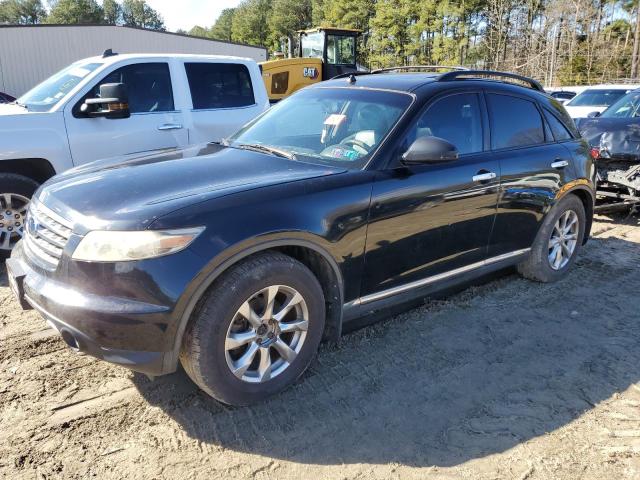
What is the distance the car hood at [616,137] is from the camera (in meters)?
7.28

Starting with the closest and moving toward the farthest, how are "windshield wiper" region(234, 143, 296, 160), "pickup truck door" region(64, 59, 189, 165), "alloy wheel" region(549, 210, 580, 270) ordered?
"windshield wiper" region(234, 143, 296, 160), "alloy wheel" region(549, 210, 580, 270), "pickup truck door" region(64, 59, 189, 165)

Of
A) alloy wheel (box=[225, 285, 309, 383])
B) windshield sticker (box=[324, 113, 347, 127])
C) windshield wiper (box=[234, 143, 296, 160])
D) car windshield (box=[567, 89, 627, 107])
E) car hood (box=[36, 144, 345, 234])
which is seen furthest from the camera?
car windshield (box=[567, 89, 627, 107])

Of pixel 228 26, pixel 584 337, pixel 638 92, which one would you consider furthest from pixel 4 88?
pixel 228 26

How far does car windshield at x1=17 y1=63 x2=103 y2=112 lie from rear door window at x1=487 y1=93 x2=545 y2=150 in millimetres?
4135

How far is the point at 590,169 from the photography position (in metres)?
5.02

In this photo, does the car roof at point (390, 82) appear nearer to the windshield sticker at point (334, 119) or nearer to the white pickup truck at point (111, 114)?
the windshield sticker at point (334, 119)

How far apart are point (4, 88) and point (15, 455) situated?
29230 mm

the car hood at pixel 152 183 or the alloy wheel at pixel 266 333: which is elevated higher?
the car hood at pixel 152 183

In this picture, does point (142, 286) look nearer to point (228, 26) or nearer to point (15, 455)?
point (15, 455)

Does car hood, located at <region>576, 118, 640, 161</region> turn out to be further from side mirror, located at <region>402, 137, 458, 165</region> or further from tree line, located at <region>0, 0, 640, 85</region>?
tree line, located at <region>0, 0, 640, 85</region>

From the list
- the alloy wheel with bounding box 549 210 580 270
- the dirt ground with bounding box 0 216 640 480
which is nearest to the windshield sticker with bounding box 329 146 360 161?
the dirt ground with bounding box 0 216 640 480

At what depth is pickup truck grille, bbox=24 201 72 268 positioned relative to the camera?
105 inches

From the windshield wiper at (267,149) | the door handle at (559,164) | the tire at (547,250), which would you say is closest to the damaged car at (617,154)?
the tire at (547,250)

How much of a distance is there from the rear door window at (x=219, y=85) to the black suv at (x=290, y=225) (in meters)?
2.18
